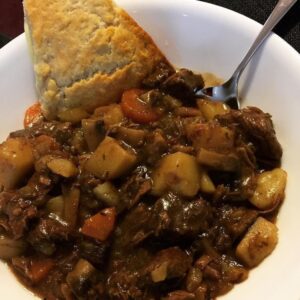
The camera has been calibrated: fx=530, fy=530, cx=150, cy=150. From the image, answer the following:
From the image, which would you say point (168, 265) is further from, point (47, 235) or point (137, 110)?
point (137, 110)

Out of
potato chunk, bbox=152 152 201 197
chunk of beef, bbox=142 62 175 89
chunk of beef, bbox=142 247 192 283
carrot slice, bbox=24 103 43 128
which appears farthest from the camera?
carrot slice, bbox=24 103 43 128

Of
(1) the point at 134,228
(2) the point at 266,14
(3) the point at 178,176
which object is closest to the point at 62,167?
(1) the point at 134,228

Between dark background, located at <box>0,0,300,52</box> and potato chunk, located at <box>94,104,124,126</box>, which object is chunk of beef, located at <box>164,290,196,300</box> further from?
dark background, located at <box>0,0,300,52</box>

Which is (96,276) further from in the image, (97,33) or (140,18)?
(140,18)

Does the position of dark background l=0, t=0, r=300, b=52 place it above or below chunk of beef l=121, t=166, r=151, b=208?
above

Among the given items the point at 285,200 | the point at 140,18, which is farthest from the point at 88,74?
the point at 285,200

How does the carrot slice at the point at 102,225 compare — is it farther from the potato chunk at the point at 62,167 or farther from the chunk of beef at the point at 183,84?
the chunk of beef at the point at 183,84

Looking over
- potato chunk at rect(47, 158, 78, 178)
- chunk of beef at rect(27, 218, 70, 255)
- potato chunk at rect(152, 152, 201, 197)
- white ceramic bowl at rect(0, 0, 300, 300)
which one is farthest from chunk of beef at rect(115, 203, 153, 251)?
white ceramic bowl at rect(0, 0, 300, 300)

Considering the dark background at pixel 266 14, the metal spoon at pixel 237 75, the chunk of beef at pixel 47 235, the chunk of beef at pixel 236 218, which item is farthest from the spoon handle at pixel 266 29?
the chunk of beef at pixel 47 235

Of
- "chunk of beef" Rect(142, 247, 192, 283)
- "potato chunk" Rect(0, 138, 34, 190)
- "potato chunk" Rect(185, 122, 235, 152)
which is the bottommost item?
"potato chunk" Rect(0, 138, 34, 190)
